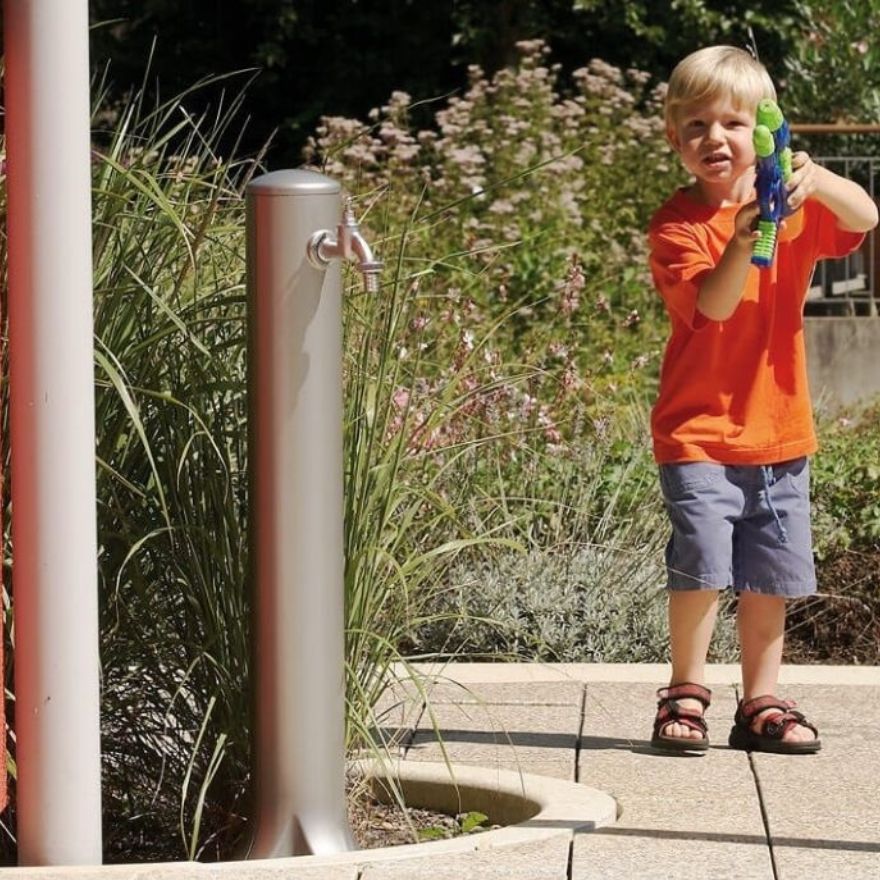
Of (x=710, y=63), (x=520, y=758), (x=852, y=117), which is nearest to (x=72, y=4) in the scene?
(x=710, y=63)

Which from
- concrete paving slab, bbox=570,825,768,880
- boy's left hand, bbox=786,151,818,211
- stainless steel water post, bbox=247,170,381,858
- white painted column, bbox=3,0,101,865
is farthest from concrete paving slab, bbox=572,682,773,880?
boy's left hand, bbox=786,151,818,211

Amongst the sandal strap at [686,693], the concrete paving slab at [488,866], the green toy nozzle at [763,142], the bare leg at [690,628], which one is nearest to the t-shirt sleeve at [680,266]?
the green toy nozzle at [763,142]

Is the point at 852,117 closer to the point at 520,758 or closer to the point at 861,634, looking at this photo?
the point at 861,634

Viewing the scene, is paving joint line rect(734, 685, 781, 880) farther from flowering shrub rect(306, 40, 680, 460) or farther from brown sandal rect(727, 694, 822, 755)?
flowering shrub rect(306, 40, 680, 460)

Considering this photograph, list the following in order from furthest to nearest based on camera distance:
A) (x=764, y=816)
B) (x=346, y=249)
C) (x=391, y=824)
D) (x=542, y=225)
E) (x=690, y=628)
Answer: (x=542, y=225), (x=690, y=628), (x=391, y=824), (x=764, y=816), (x=346, y=249)

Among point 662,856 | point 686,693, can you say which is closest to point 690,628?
point 686,693

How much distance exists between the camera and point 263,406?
3.37 m

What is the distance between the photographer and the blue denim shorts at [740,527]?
14.3ft

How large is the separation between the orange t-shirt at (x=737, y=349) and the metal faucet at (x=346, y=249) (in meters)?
1.17

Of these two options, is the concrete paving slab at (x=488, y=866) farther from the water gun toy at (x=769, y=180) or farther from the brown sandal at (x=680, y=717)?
the water gun toy at (x=769, y=180)

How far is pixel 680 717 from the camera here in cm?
430

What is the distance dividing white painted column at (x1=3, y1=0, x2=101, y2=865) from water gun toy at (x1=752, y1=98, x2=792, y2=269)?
54.4 inches

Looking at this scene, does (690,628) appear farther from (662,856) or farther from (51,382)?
(51,382)

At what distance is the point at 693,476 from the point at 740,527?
0.21 metres
